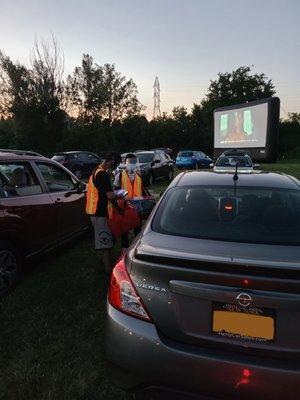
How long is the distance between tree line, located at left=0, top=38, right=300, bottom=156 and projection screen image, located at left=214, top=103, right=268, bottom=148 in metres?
17.0

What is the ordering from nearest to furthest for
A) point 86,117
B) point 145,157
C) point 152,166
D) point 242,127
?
point 152,166
point 145,157
point 242,127
point 86,117

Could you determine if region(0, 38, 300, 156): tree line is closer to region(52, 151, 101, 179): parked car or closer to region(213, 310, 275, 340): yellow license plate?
region(52, 151, 101, 179): parked car

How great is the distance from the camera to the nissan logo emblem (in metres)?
2.09

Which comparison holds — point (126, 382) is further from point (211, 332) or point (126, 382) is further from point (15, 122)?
point (15, 122)

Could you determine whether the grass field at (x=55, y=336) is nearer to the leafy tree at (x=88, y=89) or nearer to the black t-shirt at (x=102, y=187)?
the black t-shirt at (x=102, y=187)

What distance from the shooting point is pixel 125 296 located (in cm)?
241

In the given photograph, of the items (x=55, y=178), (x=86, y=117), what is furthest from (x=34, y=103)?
(x=55, y=178)

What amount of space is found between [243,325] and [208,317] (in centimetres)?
19

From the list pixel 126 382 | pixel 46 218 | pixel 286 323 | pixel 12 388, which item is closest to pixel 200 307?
pixel 286 323

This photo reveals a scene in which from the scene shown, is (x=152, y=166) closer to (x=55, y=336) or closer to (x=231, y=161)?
(x=231, y=161)

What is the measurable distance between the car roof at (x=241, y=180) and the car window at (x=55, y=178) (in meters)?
2.62

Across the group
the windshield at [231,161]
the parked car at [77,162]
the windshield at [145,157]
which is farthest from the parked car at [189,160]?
the windshield at [145,157]

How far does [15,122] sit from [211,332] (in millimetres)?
42155

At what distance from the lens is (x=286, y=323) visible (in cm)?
207
